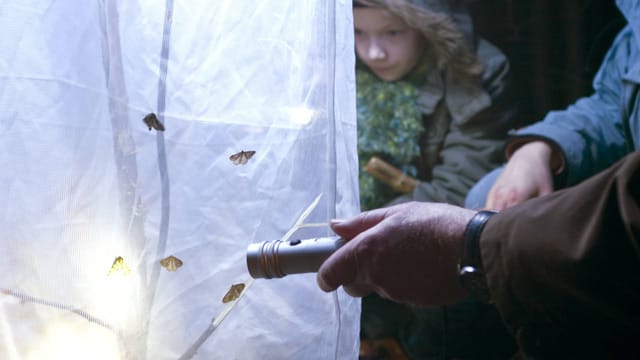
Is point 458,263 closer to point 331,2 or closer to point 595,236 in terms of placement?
point 595,236

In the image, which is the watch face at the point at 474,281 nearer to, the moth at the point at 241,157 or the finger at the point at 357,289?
the finger at the point at 357,289

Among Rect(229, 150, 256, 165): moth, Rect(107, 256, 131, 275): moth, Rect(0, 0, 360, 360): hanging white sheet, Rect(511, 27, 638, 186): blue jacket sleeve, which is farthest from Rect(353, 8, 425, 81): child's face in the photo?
Rect(107, 256, 131, 275): moth

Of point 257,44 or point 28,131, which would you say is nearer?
point 28,131

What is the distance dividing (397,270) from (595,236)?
182 millimetres

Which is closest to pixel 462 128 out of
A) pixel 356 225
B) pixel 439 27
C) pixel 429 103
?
pixel 429 103

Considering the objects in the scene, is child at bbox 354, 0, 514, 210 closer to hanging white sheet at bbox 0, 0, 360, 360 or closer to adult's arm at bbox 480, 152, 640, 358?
hanging white sheet at bbox 0, 0, 360, 360

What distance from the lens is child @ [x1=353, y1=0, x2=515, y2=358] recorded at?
1.26 metres

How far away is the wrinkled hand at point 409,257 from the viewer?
541 mm

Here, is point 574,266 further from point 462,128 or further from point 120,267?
point 462,128

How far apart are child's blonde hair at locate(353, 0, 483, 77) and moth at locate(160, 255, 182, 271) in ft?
2.78

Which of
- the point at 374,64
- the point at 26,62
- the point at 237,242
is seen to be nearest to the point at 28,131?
the point at 26,62

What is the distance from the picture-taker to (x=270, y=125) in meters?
0.63

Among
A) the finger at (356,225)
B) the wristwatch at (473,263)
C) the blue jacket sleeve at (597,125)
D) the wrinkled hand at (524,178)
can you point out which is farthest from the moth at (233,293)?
the blue jacket sleeve at (597,125)

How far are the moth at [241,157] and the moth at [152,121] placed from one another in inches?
3.0
